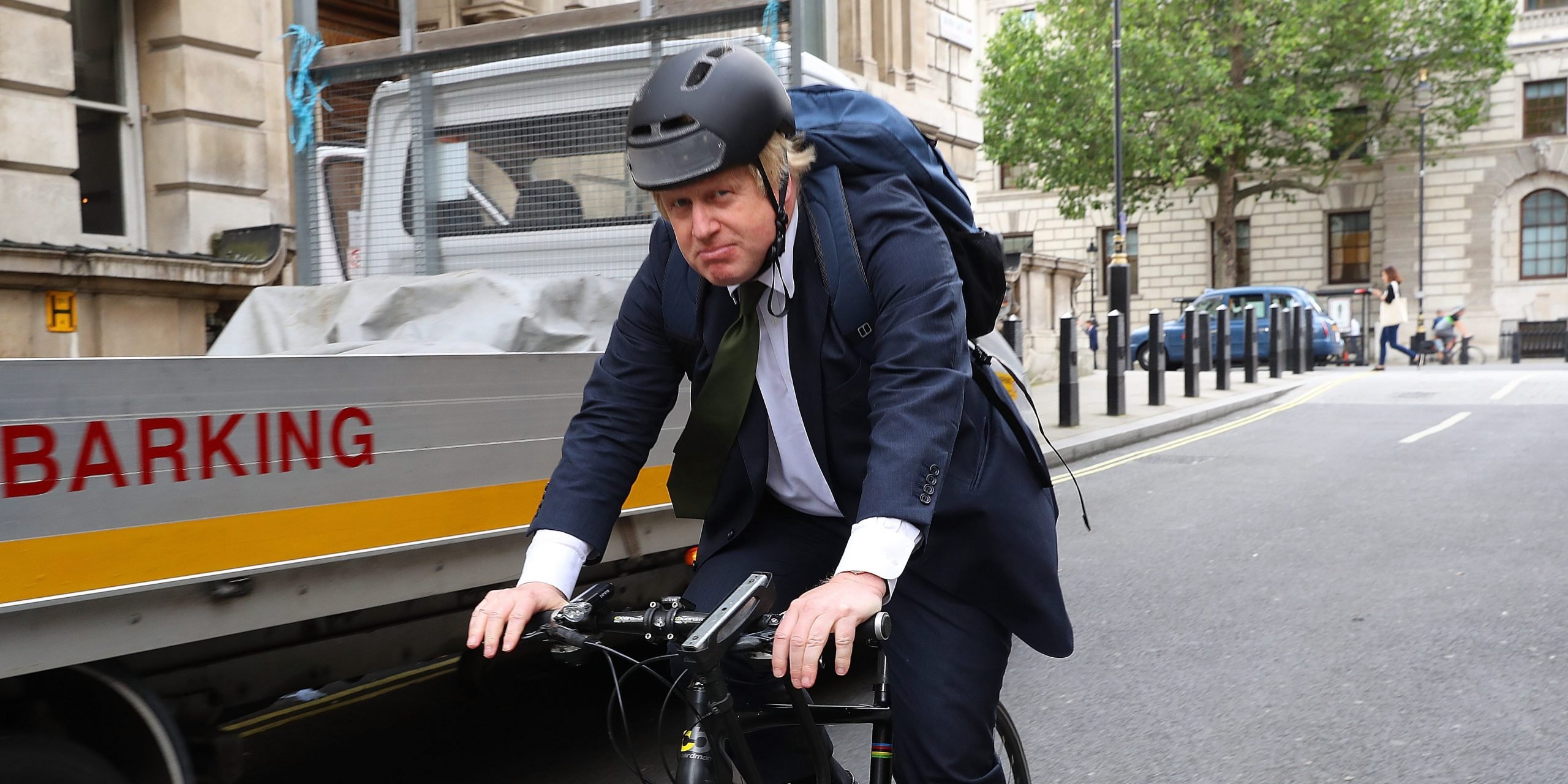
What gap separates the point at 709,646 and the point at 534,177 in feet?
11.6

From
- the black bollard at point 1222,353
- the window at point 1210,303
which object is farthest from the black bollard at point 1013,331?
the window at point 1210,303

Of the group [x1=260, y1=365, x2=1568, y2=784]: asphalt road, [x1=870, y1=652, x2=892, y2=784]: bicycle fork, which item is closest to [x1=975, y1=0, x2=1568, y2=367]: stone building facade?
[x1=260, y1=365, x2=1568, y2=784]: asphalt road

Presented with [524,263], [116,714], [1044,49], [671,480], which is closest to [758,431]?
[671,480]

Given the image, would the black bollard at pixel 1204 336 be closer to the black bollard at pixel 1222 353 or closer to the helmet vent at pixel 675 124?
the black bollard at pixel 1222 353

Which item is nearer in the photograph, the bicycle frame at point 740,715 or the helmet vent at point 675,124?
the bicycle frame at point 740,715

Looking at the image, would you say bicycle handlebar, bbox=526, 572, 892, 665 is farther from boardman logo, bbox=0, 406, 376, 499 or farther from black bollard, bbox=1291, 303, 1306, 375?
black bollard, bbox=1291, 303, 1306, 375

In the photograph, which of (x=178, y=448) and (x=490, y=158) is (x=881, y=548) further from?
(x=490, y=158)

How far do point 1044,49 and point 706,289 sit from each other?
37.1 meters

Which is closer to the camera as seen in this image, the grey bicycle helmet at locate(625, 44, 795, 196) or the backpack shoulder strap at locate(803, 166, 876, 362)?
the grey bicycle helmet at locate(625, 44, 795, 196)

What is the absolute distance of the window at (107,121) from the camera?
415 inches

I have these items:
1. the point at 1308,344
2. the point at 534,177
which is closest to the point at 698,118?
the point at 534,177

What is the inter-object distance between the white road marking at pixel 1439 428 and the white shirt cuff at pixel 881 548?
11.5 m

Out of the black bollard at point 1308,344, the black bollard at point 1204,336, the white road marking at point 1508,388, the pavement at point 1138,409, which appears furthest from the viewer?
the black bollard at point 1308,344

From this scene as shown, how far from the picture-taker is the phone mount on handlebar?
62.1 inches
